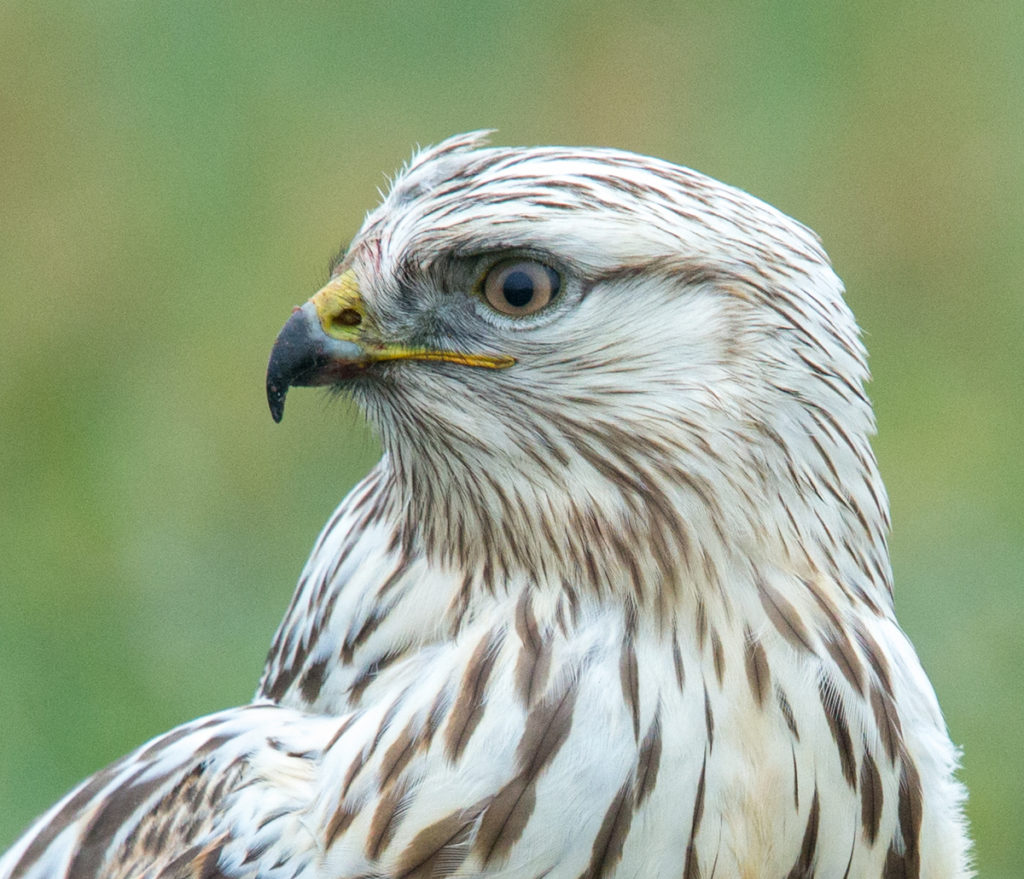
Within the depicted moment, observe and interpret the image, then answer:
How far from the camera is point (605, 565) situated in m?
2.22

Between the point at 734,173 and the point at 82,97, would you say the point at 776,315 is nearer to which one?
the point at 734,173

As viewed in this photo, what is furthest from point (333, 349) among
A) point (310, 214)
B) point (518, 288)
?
point (310, 214)

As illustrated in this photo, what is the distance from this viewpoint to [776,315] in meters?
2.19

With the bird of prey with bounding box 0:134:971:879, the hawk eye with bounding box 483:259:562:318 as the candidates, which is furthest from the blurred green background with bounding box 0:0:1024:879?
the hawk eye with bounding box 483:259:562:318

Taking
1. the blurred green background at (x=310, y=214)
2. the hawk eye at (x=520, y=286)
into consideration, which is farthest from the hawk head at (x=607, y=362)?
the blurred green background at (x=310, y=214)

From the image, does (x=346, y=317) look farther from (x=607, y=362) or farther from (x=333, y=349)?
(x=607, y=362)

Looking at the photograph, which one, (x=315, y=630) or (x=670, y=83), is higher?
(x=670, y=83)

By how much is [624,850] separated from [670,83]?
3.78 meters

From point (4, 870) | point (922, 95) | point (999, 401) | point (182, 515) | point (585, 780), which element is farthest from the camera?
point (922, 95)

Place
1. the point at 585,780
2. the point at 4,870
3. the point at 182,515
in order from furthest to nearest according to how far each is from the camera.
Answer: the point at 182,515, the point at 4,870, the point at 585,780

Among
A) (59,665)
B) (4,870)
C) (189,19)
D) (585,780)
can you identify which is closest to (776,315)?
(585,780)

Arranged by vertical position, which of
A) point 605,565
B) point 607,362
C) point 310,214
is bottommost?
point 605,565

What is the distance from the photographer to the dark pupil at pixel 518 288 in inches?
85.6

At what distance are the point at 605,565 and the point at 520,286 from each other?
0.37 meters
